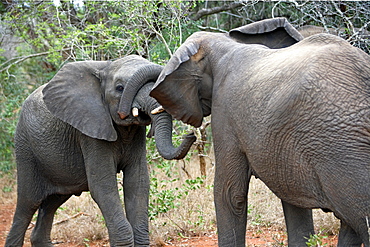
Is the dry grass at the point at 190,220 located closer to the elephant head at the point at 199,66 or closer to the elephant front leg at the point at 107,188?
the elephant front leg at the point at 107,188

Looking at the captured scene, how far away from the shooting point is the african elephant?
19.9 feet

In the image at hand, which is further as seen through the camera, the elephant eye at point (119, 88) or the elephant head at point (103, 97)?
the elephant eye at point (119, 88)

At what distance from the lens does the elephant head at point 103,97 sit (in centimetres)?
591

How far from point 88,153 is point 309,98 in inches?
112

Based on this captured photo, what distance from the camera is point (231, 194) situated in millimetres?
4965

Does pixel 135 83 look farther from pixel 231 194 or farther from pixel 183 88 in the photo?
pixel 231 194

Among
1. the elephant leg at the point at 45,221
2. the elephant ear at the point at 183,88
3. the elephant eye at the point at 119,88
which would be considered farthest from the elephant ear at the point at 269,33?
the elephant leg at the point at 45,221

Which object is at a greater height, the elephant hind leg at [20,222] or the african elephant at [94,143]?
the african elephant at [94,143]

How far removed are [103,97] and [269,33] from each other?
1.81 m

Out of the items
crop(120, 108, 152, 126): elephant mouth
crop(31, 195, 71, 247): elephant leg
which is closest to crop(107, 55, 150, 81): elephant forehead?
crop(120, 108, 152, 126): elephant mouth

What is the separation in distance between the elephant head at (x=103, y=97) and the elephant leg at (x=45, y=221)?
4.35ft

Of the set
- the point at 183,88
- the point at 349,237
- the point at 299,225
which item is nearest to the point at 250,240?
the point at 299,225

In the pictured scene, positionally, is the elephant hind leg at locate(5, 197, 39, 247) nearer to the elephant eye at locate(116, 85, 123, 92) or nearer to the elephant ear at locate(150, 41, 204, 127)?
the elephant eye at locate(116, 85, 123, 92)

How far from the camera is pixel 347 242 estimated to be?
450cm
